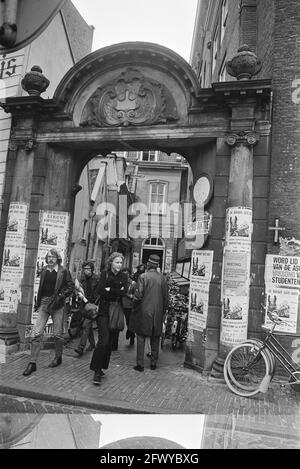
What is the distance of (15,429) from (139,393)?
2091 millimetres

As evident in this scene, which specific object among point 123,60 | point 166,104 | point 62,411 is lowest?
point 62,411

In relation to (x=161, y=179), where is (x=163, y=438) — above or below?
below

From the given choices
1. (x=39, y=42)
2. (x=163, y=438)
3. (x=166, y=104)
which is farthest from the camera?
(x=39, y=42)

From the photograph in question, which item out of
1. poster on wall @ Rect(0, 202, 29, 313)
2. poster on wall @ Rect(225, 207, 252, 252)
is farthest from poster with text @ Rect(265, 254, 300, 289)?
poster on wall @ Rect(0, 202, 29, 313)

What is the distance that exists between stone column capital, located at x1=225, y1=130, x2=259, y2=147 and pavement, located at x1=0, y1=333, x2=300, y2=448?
4344 mm

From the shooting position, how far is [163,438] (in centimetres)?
418

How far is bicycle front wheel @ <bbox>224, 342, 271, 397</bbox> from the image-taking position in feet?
20.6

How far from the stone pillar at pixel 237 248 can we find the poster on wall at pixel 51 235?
376 cm

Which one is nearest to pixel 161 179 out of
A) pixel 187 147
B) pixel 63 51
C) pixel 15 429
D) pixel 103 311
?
pixel 63 51

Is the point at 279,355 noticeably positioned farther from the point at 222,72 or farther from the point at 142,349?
the point at 222,72

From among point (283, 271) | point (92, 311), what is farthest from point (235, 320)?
point (92, 311)

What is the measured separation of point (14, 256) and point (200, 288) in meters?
4.13

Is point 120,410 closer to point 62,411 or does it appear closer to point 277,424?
point 62,411

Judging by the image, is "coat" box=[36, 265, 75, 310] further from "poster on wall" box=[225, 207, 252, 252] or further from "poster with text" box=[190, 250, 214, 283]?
"poster on wall" box=[225, 207, 252, 252]
